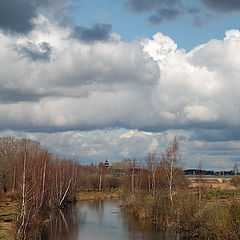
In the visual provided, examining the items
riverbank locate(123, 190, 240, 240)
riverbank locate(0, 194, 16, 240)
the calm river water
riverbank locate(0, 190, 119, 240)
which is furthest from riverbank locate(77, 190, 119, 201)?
riverbank locate(123, 190, 240, 240)

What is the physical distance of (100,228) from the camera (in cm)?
4225

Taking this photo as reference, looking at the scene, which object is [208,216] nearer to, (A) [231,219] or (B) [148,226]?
(A) [231,219]

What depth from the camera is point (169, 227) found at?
3928 centimetres

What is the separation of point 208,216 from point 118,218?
834 inches

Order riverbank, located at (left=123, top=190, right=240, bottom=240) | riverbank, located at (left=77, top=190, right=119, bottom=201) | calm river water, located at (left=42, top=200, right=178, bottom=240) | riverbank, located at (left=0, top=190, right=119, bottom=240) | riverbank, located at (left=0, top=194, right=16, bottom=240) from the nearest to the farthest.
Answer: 1. riverbank, located at (left=123, top=190, right=240, bottom=240)
2. riverbank, located at (left=0, top=194, right=16, bottom=240)
3. riverbank, located at (left=0, top=190, right=119, bottom=240)
4. calm river water, located at (left=42, top=200, right=178, bottom=240)
5. riverbank, located at (left=77, top=190, right=119, bottom=201)

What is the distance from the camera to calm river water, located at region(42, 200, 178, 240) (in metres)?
35.9

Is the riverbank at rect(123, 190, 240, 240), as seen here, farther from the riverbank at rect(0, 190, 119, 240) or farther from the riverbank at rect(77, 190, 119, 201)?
the riverbank at rect(77, 190, 119, 201)

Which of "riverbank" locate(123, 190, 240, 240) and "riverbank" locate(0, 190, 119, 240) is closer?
"riverbank" locate(123, 190, 240, 240)

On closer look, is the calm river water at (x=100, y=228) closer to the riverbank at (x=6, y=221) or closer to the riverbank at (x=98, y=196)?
the riverbank at (x=6, y=221)

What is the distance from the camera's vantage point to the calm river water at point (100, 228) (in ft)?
118

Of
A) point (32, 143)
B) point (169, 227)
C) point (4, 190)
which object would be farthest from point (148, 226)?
point (32, 143)

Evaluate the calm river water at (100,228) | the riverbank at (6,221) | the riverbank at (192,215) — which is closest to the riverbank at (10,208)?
the riverbank at (6,221)

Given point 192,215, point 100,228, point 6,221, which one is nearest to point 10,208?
point 6,221

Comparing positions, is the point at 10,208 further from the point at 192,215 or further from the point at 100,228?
the point at 192,215
